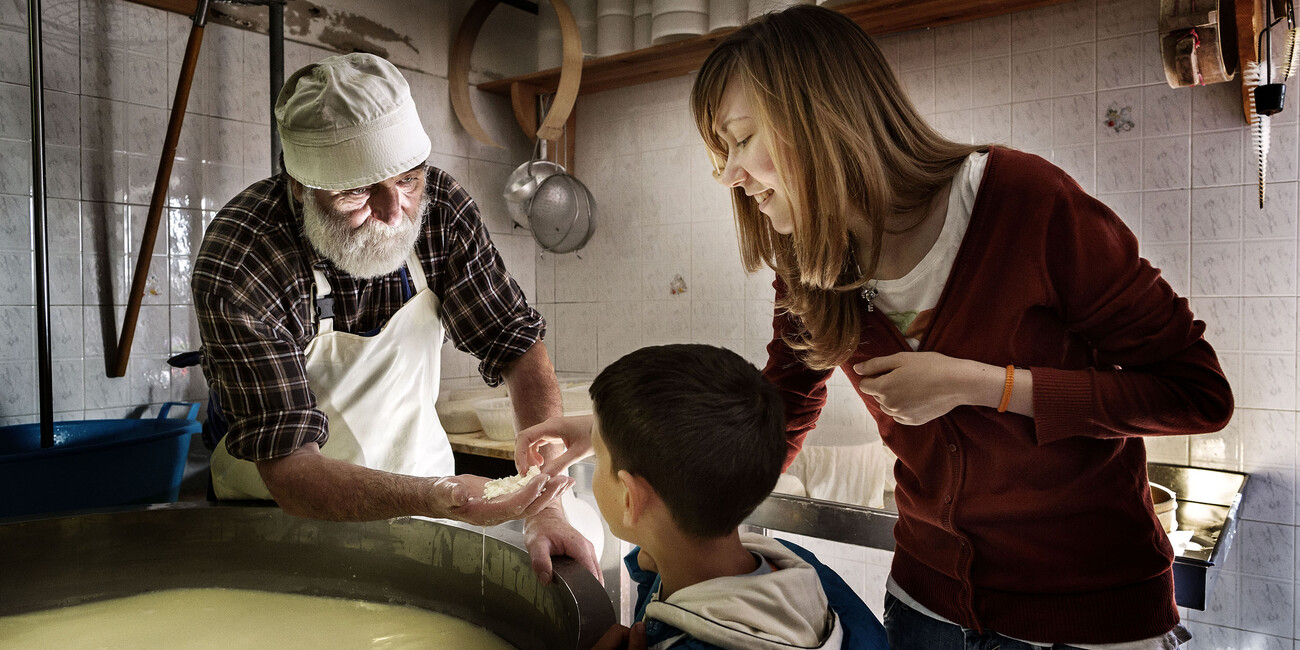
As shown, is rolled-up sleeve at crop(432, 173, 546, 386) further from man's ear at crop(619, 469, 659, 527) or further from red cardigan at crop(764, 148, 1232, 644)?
red cardigan at crop(764, 148, 1232, 644)

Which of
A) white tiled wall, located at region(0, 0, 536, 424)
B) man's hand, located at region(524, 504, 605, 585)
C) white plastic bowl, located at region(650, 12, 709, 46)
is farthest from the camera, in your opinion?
white plastic bowl, located at region(650, 12, 709, 46)

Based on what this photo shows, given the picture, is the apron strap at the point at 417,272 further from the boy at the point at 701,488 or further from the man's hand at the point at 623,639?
the man's hand at the point at 623,639

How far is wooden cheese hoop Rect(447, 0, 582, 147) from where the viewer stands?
134 inches

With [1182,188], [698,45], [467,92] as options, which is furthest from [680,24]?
[1182,188]

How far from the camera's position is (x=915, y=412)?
95 centimetres

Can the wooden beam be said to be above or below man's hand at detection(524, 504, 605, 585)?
above

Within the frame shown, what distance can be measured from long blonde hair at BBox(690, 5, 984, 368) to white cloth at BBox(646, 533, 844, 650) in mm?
330

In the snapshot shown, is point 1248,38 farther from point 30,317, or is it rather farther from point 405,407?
point 30,317

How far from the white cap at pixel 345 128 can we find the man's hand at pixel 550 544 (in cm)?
69

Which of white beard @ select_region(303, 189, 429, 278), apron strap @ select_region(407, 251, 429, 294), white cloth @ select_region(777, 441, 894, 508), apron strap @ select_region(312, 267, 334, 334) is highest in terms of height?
white beard @ select_region(303, 189, 429, 278)

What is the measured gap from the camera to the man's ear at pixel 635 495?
102cm

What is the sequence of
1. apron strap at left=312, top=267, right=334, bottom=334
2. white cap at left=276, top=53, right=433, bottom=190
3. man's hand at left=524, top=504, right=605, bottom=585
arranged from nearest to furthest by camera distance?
man's hand at left=524, top=504, right=605, bottom=585 → white cap at left=276, top=53, right=433, bottom=190 → apron strap at left=312, top=267, right=334, bottom=334

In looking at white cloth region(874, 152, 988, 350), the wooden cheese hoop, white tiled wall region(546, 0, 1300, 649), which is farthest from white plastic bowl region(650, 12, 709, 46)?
white cloth region(874, 152, 988, 350)

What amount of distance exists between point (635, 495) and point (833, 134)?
1.65ft
